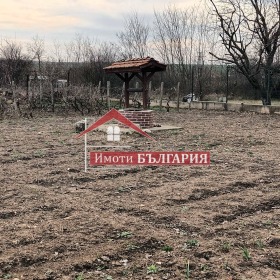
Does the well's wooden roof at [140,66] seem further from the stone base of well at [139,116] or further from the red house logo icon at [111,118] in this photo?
the red house logo icon at [111,118]

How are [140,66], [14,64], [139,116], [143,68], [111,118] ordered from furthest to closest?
[14,64] → [139,116] → [143,68] → [140,66] → [111,118]

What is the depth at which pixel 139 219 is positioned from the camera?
409 centimetres

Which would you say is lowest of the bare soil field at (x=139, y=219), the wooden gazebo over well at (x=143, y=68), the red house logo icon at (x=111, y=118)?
the bare soil field at (x=139, y=219)

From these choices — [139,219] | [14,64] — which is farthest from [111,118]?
[14,64]

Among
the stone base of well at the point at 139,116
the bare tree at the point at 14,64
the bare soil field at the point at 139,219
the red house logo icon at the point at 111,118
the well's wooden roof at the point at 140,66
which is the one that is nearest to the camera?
the bare soil field at the point at 139,219

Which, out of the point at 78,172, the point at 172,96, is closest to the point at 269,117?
the point at 172,96

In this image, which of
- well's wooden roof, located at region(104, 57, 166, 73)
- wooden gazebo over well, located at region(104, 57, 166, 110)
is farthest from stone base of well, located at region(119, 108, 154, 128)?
well's wooden roof, located at region(104, 57, 166, 73)

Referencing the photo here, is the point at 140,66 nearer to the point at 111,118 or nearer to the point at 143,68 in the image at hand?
the point at 143,68

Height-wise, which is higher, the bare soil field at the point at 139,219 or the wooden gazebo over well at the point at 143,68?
the wooden gazebo over well at the point at 143,68

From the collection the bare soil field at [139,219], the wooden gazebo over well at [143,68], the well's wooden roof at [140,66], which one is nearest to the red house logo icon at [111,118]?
the bare soil field at [139,219]

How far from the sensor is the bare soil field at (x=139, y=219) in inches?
121

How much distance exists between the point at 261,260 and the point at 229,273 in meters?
0.37

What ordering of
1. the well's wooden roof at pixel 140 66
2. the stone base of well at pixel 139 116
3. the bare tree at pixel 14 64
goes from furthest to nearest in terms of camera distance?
the bare tree at pixel 14 64 < the stone base of well at pixel 139 116 < the well's wooden roof at pixel 140 66

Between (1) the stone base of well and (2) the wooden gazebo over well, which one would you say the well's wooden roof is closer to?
(2) the wooden gazebo over well
